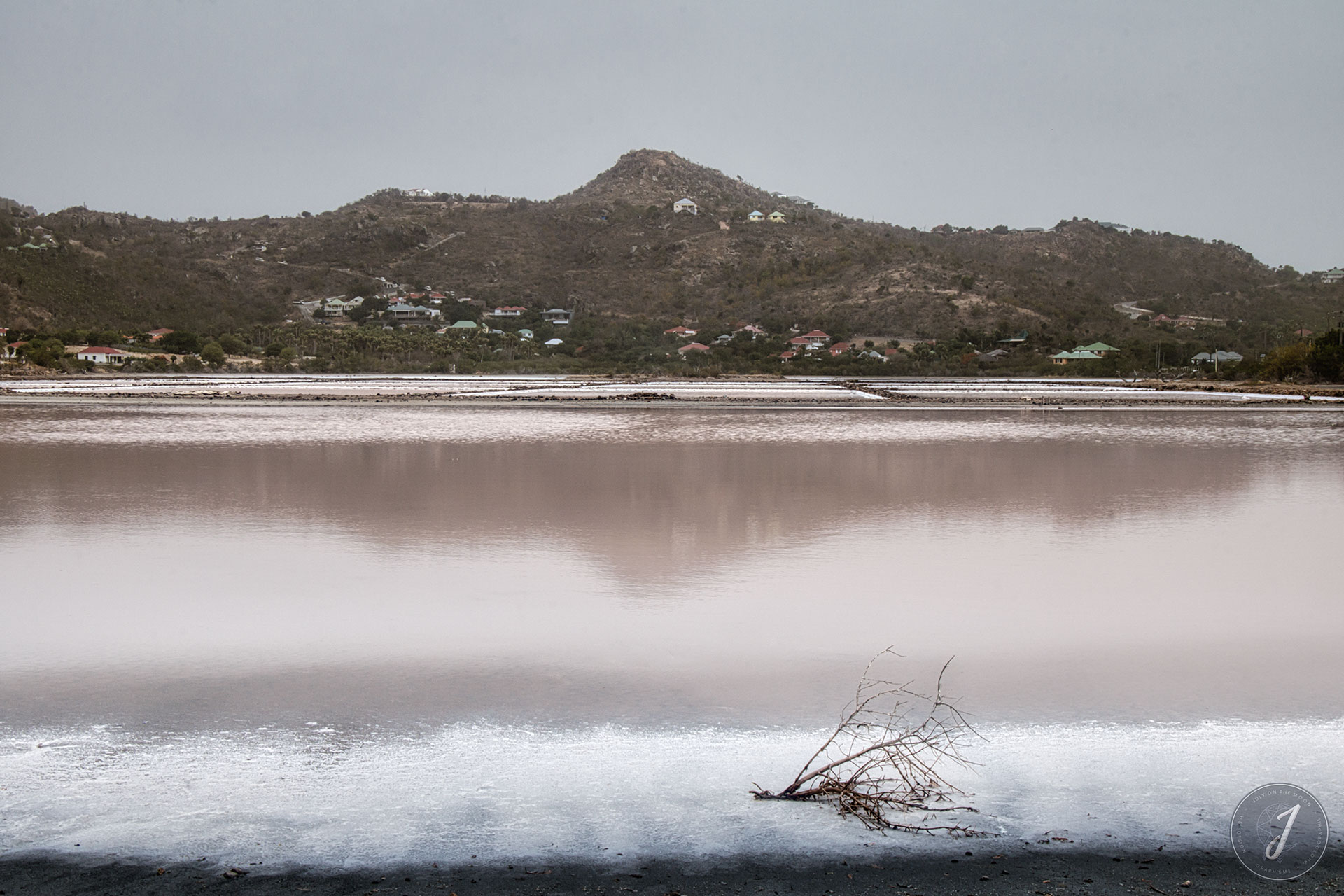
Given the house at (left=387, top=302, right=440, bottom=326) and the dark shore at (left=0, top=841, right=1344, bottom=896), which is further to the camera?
the house at (left=387, top=302, right=440, bottom=326)

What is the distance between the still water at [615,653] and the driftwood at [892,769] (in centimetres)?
8

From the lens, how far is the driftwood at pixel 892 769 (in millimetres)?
2898

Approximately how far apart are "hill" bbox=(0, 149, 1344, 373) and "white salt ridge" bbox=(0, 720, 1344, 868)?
58.6 metres

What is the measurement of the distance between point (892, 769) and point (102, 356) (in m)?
55.0

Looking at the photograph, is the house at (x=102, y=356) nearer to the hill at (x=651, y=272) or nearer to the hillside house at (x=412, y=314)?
the hill at (x=651, y=272)

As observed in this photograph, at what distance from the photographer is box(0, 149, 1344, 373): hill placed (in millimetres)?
65375

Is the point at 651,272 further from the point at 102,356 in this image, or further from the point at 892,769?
the point at 892,769

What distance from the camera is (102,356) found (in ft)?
164

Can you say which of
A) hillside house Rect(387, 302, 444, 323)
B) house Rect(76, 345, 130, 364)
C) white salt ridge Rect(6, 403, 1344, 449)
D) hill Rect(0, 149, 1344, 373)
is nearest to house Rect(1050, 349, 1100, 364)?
hill Rect(0, 149, 1344, 373)

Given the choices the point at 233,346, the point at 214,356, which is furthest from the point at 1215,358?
the point at 233,346

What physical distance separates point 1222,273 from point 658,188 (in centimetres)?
5624

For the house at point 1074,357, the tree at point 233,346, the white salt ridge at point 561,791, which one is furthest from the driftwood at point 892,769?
the tree at point 233,346

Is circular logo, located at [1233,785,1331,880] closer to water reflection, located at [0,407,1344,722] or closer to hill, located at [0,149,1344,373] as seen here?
water reflection, located at [0,407,1344,722]

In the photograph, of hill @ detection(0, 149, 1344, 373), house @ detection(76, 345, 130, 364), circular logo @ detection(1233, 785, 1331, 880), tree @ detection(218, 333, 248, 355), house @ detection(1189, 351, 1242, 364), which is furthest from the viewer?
hill @ detection(0, 149, 1344, 373)
